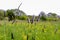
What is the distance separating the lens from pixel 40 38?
26.1ft

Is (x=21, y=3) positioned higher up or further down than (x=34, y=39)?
higher up

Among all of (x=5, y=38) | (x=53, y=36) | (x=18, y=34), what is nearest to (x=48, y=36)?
(x=53, y=36)

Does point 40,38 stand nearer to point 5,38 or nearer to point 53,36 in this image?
point 53,36

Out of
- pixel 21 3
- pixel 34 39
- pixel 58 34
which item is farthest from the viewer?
pixel 21 3

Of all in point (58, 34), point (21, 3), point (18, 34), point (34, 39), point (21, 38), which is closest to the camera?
point (34, 39)

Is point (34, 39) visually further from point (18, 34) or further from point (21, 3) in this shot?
point (21, 3)

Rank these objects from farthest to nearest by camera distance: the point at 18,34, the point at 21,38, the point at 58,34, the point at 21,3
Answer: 1. the point at 21,3
2. the point at 58,34
3. the point at 18,34
4. the point at 21,38

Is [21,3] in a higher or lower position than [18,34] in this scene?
higher

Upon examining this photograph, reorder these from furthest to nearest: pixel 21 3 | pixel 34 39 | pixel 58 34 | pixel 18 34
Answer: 1. pixel 21 3
2. pixel 58 34
3. pixel 18 34
4. pixel 34 39

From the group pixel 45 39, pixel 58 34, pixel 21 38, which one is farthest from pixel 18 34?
pixel 58 34

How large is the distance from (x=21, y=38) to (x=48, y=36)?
1304 mm

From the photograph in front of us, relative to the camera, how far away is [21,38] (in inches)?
305

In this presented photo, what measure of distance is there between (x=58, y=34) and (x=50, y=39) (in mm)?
947

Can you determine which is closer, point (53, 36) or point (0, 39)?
point (0, 39)
